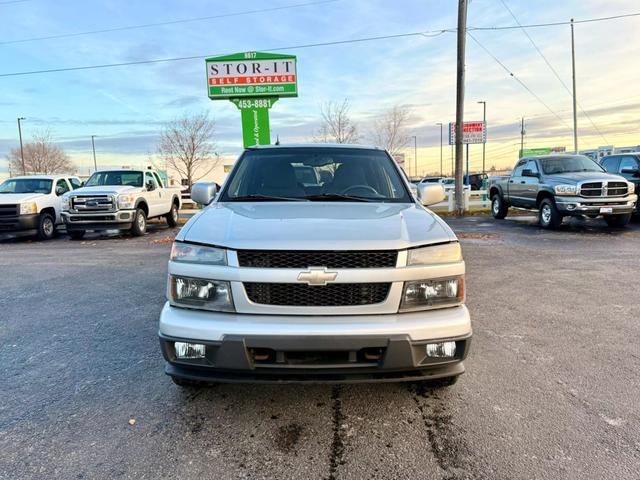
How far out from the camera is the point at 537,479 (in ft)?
7.22

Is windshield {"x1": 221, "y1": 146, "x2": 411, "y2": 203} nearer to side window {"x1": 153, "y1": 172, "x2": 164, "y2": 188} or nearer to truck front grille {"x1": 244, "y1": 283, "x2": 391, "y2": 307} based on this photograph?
truck front grille {"x1": 244, "y1": 283, "x2": 391, "y2": 307}

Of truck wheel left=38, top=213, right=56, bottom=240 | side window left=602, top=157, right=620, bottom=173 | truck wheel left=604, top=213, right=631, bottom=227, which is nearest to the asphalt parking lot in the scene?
truck wheel left=604, top=213, right=631, bottom=227

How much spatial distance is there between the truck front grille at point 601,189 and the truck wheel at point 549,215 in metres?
0.87

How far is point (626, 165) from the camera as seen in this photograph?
1310cm

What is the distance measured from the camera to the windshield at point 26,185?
13.0 m

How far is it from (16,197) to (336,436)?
1299 cm

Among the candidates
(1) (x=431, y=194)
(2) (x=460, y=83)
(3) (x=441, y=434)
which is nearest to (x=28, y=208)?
(1) (x=431, y=194)

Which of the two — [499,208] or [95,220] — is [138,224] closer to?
[95,220]

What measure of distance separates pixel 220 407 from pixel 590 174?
11884mm

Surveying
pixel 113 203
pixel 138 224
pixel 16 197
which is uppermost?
pixel 16 197

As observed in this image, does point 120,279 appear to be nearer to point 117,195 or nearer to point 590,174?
point 117,195

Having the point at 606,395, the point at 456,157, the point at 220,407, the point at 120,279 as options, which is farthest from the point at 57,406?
the point at 456,157

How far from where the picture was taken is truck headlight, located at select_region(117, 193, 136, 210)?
459 inches

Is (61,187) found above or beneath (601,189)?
above
